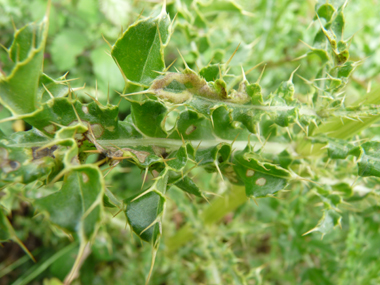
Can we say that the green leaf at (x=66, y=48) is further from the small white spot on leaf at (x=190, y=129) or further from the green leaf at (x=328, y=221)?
the green leaf at (x=328, y=221)

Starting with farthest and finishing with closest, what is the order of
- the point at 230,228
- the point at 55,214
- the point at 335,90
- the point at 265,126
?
1. the point at 230,228
2. the point at 265,126
3. the point at 335,90
4. the point at 55,214

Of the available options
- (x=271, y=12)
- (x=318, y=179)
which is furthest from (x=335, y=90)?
(x=271, y=12)

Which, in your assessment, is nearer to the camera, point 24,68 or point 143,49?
point 24,68

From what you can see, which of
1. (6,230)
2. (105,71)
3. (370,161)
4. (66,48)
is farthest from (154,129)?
(66,48)

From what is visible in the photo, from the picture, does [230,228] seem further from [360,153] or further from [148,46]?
[148,46]

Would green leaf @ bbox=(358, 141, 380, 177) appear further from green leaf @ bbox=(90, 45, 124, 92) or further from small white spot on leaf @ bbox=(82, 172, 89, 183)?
green leaf @ bbox=(90, 45, 124, 92)

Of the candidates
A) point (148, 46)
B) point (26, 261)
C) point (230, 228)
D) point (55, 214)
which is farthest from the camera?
point (26, 261)

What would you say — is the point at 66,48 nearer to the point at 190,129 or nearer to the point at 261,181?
the point at 190,129

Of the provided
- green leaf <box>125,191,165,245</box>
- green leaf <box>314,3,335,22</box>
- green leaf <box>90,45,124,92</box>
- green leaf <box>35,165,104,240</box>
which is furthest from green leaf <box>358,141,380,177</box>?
green leaf <box>90,45,124,92</box>
